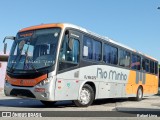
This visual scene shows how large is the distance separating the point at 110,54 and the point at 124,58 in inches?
80.3

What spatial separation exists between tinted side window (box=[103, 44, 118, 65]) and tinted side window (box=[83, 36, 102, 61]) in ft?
1.67

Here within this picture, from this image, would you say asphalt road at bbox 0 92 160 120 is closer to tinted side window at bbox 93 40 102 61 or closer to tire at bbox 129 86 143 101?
tinted side window at bbox 93 40 102 61

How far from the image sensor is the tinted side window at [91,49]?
13.3 metres

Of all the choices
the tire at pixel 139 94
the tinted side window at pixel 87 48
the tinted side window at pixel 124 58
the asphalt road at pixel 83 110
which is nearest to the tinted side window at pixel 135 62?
the tinted side window at pixel 124 58

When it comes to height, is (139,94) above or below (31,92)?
below

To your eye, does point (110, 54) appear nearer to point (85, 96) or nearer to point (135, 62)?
point (85, 96)

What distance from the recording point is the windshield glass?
11.8m

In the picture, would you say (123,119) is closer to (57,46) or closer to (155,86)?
(57,46)

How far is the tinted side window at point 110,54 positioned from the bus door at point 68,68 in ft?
8.12

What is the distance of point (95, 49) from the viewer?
1408 centimetres

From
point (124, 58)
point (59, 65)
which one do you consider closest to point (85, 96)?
point (59, 65)

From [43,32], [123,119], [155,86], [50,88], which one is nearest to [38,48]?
[43,32]

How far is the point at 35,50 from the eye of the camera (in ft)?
39.8

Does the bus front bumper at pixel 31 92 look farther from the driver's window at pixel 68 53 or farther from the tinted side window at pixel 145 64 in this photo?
the tinted side window at pixel 145 64
